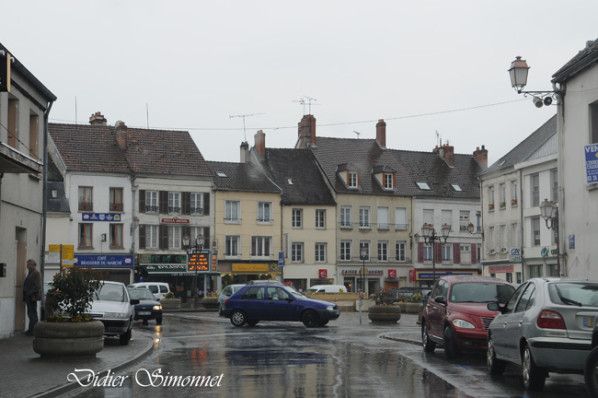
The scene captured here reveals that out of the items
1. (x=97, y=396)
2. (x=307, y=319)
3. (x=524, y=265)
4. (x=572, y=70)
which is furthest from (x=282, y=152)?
(x=97, y=396)

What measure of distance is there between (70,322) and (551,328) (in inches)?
367

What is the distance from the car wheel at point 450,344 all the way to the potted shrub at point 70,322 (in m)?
6.83

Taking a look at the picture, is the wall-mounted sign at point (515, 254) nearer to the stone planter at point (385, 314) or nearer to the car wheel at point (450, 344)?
the stone planter at point (385, 314)

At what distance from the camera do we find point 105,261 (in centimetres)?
6612

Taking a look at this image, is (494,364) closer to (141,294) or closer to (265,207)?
(141,294)

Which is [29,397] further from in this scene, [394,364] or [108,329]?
[108,329]

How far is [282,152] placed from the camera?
77.9m

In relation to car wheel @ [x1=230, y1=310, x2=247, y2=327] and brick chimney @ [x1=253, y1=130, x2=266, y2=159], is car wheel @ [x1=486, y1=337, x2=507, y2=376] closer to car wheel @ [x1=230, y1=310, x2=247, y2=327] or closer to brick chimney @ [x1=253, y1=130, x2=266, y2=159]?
car wheel @ [x1=230, y1=310, x2=247, y2=327]

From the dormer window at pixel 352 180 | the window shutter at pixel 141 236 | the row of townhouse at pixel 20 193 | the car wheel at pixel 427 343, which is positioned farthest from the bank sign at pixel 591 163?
the dormer window at pixel 352 180

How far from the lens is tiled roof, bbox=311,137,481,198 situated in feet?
254

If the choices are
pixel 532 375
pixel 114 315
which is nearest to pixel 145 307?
pixel 114 315

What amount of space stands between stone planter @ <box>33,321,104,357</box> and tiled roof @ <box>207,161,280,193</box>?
52.9 meters

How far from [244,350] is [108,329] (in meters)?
3.63

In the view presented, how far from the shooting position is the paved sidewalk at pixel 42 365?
13.3 m
